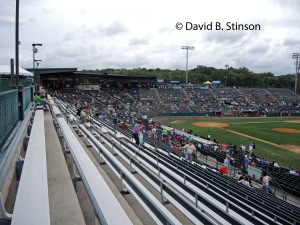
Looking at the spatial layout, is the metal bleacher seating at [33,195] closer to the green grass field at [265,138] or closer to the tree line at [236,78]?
the green grass field at [265,138]

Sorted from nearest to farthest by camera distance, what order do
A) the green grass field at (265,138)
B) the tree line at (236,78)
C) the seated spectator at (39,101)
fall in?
1. the seated spectator at (39,101)
2. the green grass field at (265,138)
3. the tree line at (236,78)

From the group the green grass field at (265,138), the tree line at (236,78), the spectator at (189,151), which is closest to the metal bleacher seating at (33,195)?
the spectator at (189,151)

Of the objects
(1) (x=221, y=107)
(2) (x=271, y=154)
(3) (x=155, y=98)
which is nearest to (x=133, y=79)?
(3) (x=155, y=98)

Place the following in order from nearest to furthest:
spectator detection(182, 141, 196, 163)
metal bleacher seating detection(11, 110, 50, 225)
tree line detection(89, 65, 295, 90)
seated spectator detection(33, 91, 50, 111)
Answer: metal bleacher seating detection(11, 110, 50, 225) → spectator detection(182, 141, 196, 163) → seated spectator detection(33, 91, 50, 111) → tree line detection(89, 65, 295, 90)

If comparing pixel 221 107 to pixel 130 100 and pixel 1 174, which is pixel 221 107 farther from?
pixel 1 174

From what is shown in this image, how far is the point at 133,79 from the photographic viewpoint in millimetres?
67250

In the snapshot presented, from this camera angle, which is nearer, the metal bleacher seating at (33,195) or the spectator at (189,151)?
the metal bleacher seating at (33,195)

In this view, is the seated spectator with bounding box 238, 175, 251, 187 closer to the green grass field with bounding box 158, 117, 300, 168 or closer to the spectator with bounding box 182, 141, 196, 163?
the spectator with bounding box 182, 141, 196, 163

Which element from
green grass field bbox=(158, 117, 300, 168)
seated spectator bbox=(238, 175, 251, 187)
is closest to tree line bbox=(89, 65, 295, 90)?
green grass field bbox=(158, 117, 300, 168)

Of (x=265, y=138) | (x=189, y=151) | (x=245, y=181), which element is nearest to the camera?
(x=189, y=151)

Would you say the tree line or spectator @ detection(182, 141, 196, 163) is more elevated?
the tree line

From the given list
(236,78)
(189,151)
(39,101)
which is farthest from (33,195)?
(236,78)

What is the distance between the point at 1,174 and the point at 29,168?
0.32m

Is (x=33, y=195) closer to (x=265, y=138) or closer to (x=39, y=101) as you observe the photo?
(x=39, y=101)
